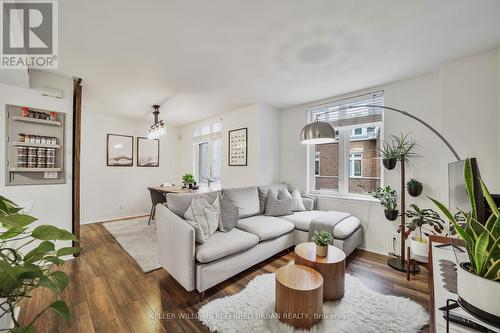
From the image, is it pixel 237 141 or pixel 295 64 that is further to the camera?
pixel 237 141

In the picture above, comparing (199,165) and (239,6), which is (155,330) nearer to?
(239,6)

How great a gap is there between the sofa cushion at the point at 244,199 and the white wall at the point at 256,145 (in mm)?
656

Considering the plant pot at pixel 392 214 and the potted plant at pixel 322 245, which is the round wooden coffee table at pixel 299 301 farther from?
the plant pot at pixel 392 214

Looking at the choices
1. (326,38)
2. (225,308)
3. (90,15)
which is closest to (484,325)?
(225,308)

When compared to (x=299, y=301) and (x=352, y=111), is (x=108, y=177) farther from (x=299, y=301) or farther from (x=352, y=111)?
(x=352, y=111)

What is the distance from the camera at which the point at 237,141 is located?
14.2ft

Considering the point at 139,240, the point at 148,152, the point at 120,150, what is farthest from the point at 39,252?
the point at 148,152

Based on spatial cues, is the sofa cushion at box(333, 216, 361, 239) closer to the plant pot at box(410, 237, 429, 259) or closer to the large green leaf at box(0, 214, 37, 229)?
the plant pot at box(410, 237, 429, 259)

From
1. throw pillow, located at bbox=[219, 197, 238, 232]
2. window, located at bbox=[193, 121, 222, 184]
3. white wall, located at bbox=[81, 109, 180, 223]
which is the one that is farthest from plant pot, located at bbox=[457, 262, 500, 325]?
white wall, located at bbox=[81, 109, 180, 223]

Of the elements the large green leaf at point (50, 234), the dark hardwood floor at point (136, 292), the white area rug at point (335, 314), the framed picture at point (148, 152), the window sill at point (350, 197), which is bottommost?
the dark hardwood floor at point (136, 292)

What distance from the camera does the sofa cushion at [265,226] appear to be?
259cm

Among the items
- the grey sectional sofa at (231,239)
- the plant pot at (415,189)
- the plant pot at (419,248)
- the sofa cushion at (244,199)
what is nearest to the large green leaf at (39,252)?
the grey sectional sofa at (231,239)

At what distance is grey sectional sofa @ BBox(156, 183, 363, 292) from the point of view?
6.39 feet

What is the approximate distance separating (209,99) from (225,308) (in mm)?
3168
